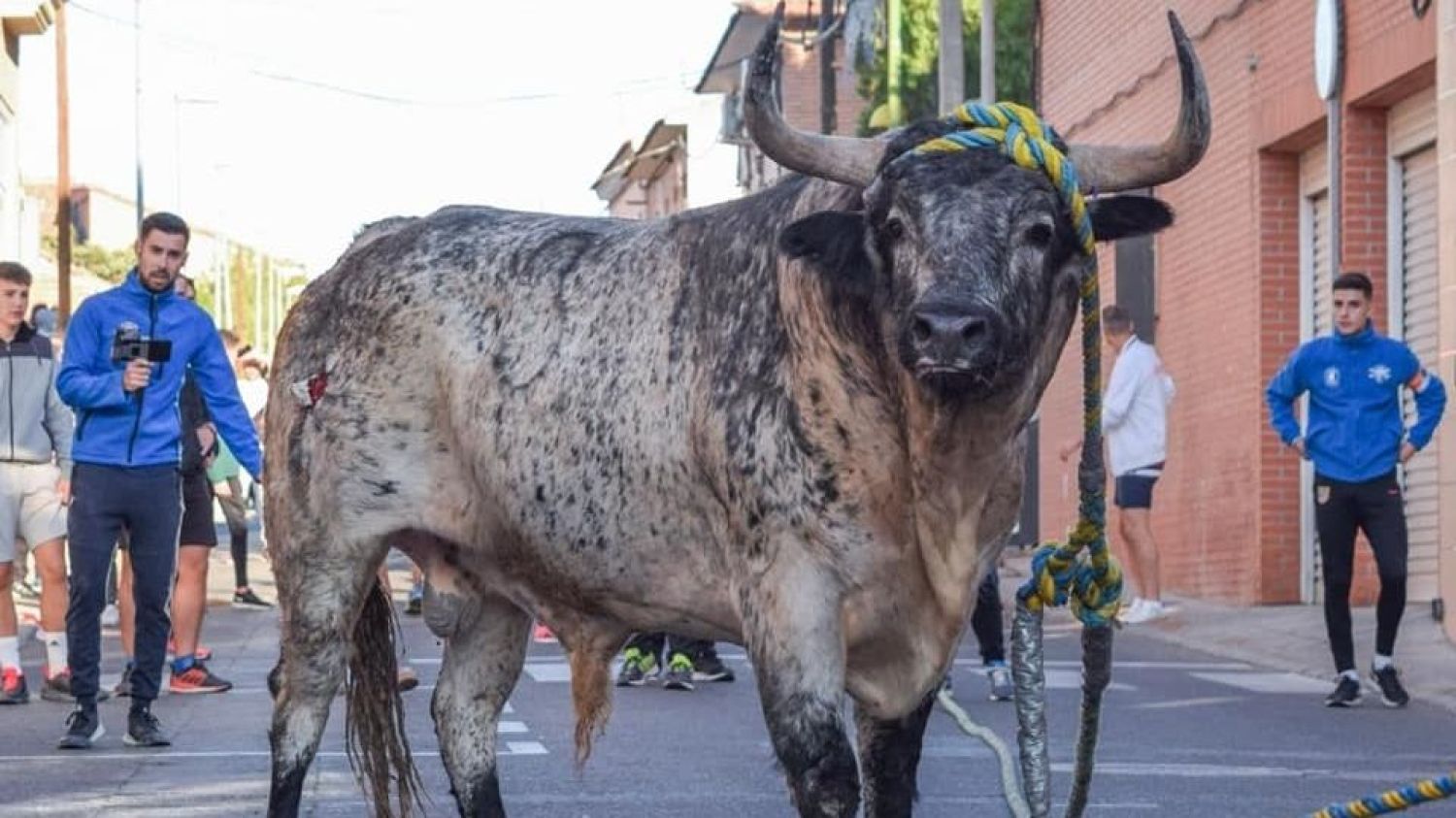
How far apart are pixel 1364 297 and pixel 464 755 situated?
287 inches

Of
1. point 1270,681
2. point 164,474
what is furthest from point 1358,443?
point 164,474

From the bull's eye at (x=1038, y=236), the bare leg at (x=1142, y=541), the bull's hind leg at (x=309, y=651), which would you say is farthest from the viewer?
the bare leg at (x=1142, y=541)

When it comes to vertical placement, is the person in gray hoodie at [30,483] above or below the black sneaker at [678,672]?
above

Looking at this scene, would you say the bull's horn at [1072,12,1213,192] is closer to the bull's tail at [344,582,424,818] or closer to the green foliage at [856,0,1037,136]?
the bull's tail at [344,582,424,818]

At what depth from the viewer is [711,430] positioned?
696 centimetres

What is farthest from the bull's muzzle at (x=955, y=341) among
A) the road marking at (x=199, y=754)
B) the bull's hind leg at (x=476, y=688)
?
the road marking at (x=199, y=754)

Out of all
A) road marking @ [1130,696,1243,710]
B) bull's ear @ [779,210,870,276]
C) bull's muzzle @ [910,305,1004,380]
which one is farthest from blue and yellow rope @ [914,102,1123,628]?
road marking @ [1130,696,1243,710]

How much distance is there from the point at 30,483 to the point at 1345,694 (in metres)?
6.21

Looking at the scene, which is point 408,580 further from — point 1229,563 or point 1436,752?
point 1436,752

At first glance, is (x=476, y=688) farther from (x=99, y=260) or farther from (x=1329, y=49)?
(x=99, y=260)

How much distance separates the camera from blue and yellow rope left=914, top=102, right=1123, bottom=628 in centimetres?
665

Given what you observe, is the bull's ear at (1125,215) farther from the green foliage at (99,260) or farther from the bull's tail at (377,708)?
the green foliage at (99,260)

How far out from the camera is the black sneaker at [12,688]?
47.2 ft

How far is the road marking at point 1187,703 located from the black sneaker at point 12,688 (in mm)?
5173
